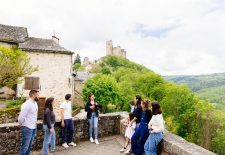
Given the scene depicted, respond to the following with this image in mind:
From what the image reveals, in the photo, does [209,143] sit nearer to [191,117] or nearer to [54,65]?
[191,117]

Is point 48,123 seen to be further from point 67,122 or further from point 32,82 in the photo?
point 32,82

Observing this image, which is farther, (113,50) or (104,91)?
(113,50)

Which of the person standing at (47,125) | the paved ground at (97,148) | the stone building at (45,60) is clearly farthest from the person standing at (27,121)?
the stone building at (45,60)

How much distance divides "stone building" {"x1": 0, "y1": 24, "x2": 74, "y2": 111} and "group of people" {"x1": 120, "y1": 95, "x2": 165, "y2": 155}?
833 inches

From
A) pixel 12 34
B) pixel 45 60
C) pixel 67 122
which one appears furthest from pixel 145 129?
pixel 12 34

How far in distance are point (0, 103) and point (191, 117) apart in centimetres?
2964

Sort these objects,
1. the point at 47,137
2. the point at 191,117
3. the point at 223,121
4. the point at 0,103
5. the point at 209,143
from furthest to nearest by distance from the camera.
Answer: the point at 191,117
the point at 223,121
the point at 209,143
the point at 0,103
the point at 47,137

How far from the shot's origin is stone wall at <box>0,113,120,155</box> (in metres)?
8.03

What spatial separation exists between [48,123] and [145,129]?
2.76 meters

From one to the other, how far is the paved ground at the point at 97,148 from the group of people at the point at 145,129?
0.43 metres

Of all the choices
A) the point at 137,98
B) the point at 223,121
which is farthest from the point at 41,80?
the point at 223,121

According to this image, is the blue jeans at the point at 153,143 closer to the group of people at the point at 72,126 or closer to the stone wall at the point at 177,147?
the group of people at the point at 72,126

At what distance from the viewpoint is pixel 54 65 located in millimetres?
30172

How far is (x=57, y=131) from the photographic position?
9.19m
